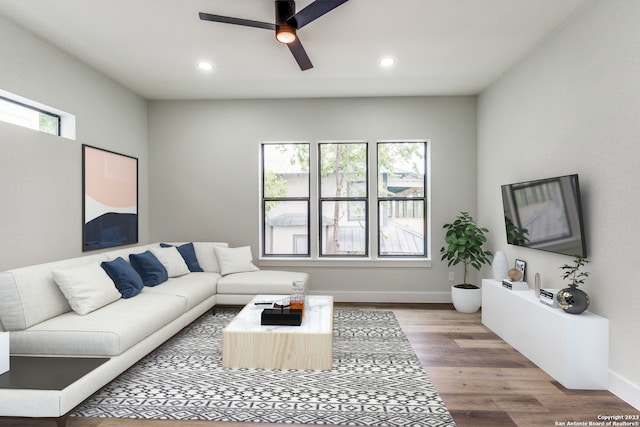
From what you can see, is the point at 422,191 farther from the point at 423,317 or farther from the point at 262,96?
the point at 262,96

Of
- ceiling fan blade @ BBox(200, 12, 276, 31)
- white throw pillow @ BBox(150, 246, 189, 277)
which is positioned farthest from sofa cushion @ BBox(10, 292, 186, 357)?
ceiling fan blade @ BBox(200, 12, 276, 31)

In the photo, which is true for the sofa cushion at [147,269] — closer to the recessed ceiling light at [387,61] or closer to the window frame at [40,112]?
the window frame at [40,112]

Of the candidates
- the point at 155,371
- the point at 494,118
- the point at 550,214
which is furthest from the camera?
the point at 494,118

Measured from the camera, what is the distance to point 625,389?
238cm

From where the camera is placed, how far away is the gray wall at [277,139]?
16.1 ft

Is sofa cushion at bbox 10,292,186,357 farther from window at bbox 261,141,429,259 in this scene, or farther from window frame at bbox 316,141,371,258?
window frame at bbox 316,141,371,258

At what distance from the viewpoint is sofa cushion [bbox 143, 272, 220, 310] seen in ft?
11.6

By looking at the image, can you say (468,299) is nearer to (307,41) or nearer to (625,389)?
(625,389)

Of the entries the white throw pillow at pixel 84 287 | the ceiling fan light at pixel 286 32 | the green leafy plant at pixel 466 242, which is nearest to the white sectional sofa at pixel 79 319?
the white throw pillow at pixel 84 287

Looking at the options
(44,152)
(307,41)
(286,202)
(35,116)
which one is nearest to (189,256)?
(286,202)

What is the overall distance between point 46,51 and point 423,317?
4.80 metres

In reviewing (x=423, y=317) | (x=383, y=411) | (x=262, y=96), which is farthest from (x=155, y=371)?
(x=262, y=96)

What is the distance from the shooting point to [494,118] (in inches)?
172

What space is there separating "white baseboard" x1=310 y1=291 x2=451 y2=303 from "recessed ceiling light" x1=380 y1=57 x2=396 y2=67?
2976 millimetres
